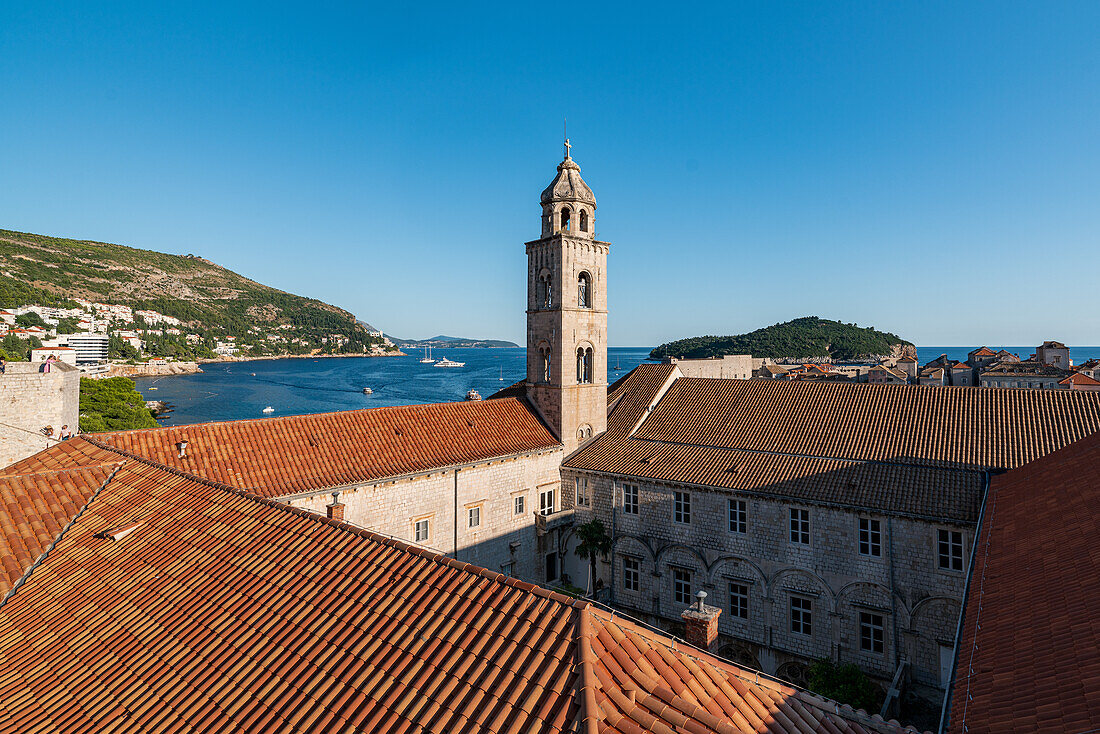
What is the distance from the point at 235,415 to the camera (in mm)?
83188

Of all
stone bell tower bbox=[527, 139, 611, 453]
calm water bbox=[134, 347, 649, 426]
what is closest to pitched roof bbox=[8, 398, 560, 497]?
stone bell tower bbox=[527, 139, 611, 453]

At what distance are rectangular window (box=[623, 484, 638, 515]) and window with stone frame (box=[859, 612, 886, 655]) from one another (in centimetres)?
947

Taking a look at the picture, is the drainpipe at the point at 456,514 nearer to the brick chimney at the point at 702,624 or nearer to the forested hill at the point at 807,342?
the brick chimney at the point at 702,624

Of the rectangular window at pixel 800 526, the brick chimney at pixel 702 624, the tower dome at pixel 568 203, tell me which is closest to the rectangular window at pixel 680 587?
the rectangular window at pixel 800 526

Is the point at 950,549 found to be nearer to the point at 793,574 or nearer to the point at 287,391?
the point at 793,574

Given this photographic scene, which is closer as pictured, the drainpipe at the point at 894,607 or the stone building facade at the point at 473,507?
the drainpipe at the point at 894,607

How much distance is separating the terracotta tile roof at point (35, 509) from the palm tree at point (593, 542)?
18.0 metres

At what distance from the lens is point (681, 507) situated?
79.8 feet

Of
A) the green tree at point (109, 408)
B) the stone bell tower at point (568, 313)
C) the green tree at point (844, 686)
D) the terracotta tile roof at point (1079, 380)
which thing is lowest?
the green tree at point (844, 686)

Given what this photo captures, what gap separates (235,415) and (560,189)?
A: 7370 cm

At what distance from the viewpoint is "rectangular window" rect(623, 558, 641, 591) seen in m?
25.8

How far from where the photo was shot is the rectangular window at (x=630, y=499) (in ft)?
84.1

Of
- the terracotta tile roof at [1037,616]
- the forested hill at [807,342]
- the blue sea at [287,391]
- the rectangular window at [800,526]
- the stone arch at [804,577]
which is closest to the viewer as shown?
the terracotta tile roof at [1037,616]

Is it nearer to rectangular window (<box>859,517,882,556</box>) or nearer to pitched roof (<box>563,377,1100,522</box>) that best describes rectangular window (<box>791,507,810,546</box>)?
pitched roof (<box>563,377,1100,522</box>)
